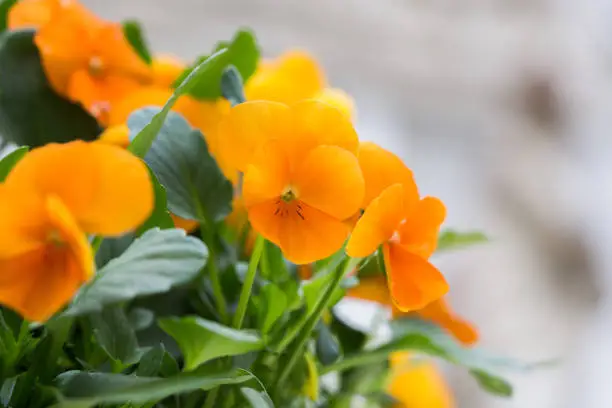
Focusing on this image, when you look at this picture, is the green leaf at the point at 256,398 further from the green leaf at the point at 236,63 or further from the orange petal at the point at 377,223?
the green leaf at the point at 236,63

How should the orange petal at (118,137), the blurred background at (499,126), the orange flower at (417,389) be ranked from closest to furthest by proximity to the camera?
the orange petal at (118,137)
the orange flower at (417,389)
the blurred background at (499,126)

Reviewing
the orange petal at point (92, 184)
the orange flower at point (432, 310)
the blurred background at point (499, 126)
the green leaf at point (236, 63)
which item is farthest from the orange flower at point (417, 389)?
the blurred background at point (499, 126)

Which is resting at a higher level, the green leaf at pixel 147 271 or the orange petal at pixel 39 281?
the green leaf at pixel 147 271

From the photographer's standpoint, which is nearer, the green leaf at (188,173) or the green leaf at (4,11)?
the green leaf at (188,173)

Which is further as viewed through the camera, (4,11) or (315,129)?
(4,11)

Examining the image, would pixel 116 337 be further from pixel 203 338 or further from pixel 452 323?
pixel 452 323

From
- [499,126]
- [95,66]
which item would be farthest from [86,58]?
[499,126]

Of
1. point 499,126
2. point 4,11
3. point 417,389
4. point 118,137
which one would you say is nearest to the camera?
point 118,137
